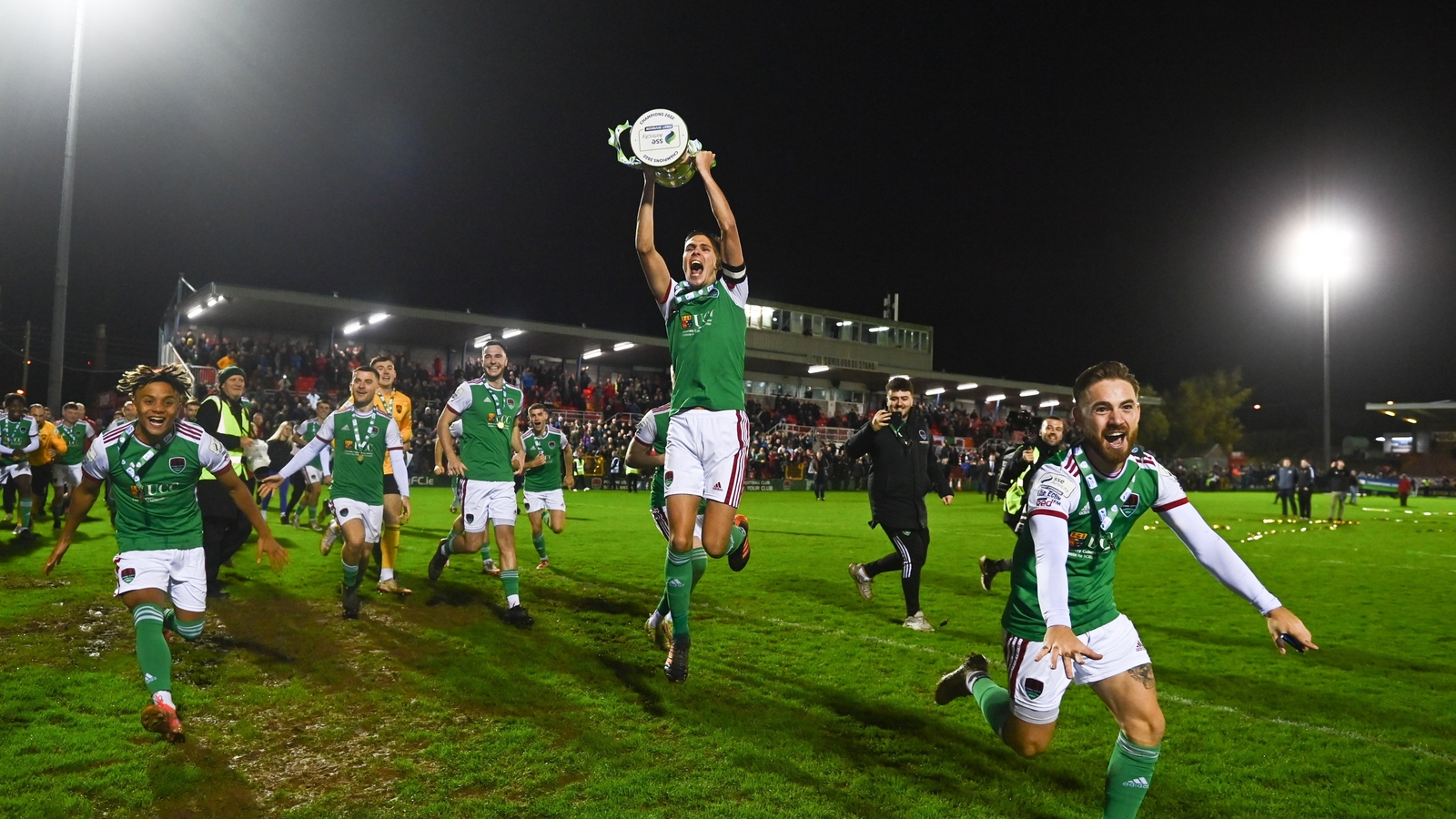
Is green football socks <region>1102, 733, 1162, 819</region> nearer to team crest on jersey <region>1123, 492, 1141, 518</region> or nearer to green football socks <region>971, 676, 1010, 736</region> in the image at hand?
green football socks <region>971, 676, 1010, 736</region>

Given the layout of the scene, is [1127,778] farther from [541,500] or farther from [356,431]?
[541,500]

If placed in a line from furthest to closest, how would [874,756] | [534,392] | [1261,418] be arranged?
[1261,418] < [534,392] < [874,756]

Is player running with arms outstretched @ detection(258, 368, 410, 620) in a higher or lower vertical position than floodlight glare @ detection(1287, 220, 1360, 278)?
lower

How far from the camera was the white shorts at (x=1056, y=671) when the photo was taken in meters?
3.62

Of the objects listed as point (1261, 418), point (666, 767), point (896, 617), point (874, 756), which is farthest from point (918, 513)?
point (1261, 418)

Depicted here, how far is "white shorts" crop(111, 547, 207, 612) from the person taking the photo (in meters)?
4.98

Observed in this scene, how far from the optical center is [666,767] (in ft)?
14.3

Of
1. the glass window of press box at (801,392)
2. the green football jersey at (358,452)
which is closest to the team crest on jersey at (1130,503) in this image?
the green football jersey at (358,452)

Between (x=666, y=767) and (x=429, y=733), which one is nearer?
(x=666, y=767)

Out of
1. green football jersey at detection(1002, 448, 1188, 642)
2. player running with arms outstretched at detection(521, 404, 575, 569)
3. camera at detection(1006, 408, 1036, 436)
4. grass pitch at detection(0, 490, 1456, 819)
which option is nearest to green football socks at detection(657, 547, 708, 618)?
grass pitch at detection(0, 490, 1456, 819)

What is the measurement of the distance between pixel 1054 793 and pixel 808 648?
3093mm

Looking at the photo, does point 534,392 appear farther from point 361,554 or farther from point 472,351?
point 361,554

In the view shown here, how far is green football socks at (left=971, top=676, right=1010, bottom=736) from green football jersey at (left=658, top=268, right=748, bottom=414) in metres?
2.31

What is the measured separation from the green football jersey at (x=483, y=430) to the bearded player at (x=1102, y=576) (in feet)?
19.2
